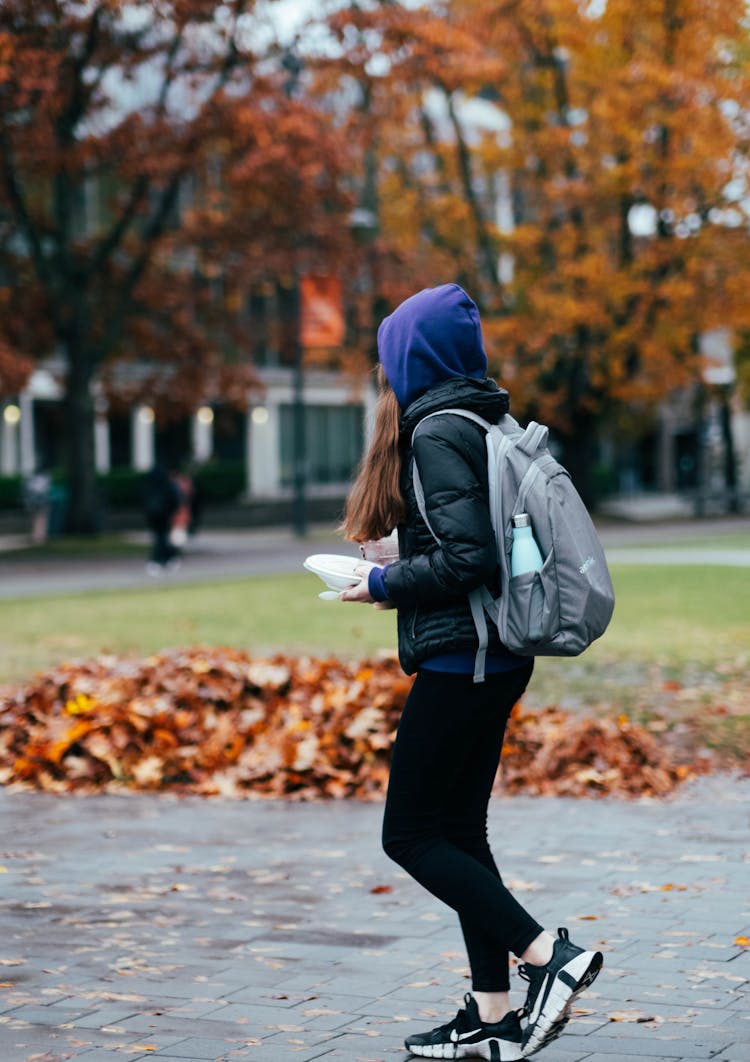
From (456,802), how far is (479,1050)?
1.96 feet

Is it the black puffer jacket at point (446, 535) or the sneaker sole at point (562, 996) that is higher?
the black puffer jacket at point (446, 535)

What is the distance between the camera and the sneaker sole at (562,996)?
4168 mm

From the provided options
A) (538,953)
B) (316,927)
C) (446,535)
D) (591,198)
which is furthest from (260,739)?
(591,198)

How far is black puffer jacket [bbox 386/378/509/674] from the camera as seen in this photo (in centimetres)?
403

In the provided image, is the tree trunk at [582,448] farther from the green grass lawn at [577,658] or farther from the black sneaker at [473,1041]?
the black sneaker at [473,1041]

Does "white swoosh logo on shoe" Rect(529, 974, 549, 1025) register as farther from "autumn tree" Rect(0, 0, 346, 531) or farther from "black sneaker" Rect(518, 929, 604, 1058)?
"autumn tree" Rect(0, 0, 346, 531)

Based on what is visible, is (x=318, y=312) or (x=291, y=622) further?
(x=318, y=312)

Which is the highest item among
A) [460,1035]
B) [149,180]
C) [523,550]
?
[149,180]

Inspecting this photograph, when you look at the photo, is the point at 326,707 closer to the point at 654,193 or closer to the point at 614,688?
the point at 614,688

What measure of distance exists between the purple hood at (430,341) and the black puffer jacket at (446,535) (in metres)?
0.05

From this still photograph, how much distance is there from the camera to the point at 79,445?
32531mm

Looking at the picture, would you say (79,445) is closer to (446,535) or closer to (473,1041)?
(473,1041)

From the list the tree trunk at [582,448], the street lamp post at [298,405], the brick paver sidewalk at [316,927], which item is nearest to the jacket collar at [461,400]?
the brick paver sidewalk at [316,927]

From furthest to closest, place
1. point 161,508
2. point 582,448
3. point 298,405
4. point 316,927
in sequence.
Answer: point 582,448 → point 298,405 → point 161,508 → point 316,927
